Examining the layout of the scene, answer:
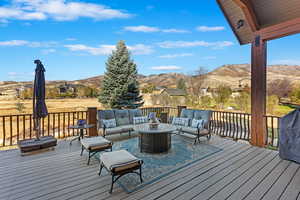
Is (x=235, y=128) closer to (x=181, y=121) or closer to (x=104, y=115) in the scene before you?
(x=181, y=121)

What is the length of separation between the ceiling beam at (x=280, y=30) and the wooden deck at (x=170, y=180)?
3152 millimetres

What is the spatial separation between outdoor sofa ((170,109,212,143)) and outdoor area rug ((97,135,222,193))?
13.6 inches

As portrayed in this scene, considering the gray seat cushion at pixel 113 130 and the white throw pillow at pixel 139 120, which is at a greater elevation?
the white throw pillow at pixel 139 120

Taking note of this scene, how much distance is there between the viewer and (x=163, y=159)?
335 centimetres

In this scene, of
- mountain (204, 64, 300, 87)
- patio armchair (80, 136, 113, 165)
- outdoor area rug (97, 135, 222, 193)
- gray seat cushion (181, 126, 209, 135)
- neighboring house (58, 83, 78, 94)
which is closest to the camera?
outdoor area rug (97, 135, 222, 193)

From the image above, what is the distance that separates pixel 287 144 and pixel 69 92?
13.4 m

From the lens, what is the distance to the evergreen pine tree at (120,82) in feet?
34.8

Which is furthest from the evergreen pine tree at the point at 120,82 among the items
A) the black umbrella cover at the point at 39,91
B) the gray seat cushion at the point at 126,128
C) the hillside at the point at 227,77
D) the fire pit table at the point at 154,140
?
the fire pit table at the point at 154,140

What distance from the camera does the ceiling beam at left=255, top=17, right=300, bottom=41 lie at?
3598 mm

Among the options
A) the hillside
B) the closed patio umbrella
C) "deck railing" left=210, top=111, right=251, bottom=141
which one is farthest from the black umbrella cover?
"deck railing" left=210, top=111, right=251, bottom=141

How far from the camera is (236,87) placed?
10.9m

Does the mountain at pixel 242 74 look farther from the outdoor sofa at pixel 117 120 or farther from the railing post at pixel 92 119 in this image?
the railing post at pixel 92 119

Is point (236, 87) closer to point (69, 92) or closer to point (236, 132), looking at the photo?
point (236, 132)

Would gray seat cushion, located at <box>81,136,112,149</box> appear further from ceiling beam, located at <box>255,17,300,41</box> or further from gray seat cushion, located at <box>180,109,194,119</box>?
ceiling beam, located at <box>255,17,300,41</box>
